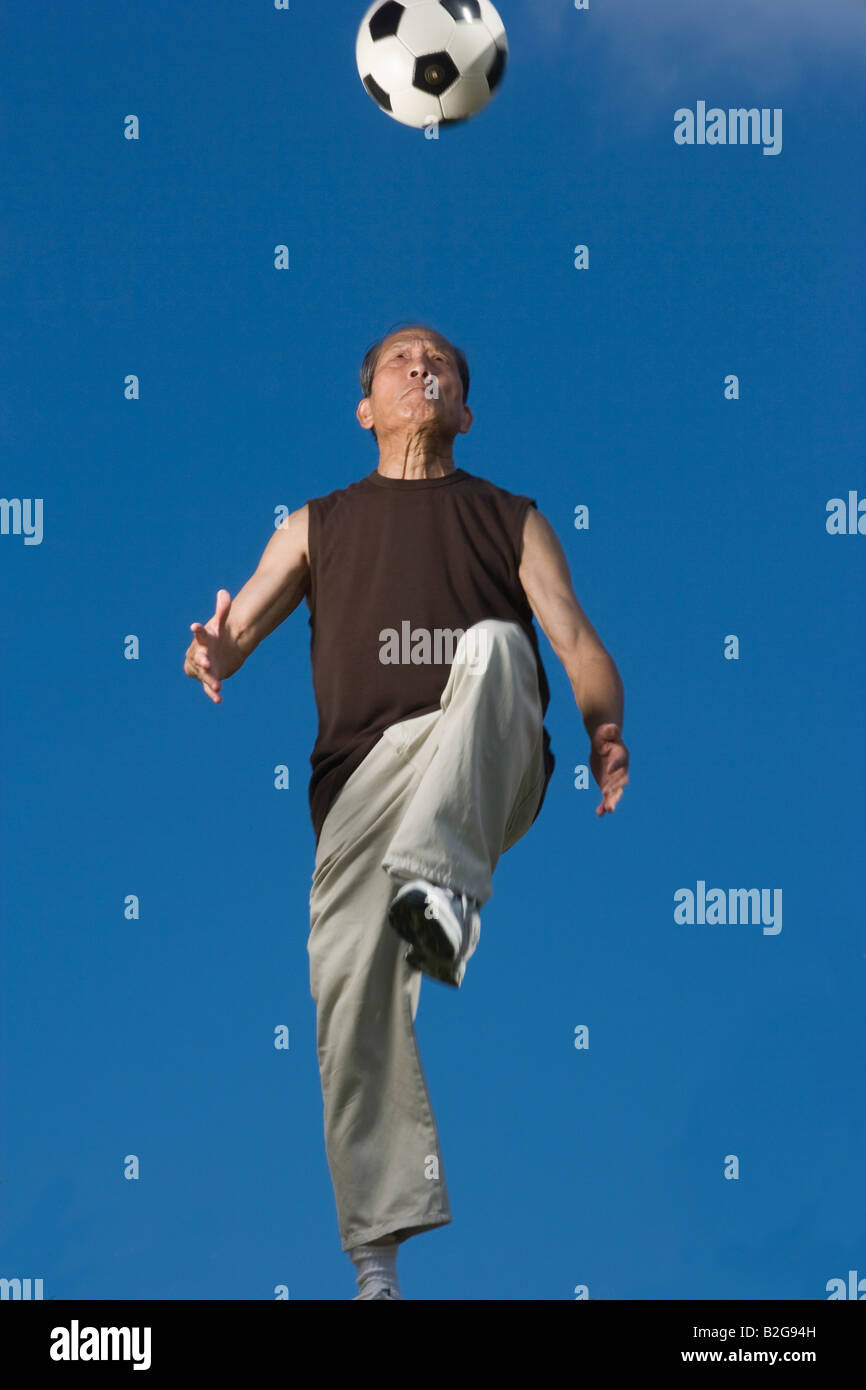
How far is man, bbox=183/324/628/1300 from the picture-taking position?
5.84 meters

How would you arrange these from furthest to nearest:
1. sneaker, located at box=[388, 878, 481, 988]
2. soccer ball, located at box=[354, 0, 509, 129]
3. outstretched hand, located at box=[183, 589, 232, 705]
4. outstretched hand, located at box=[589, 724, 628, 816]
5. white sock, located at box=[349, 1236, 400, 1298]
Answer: soccer ball, located at box=[354, 0, 509, 129], outstretched hand, located at box=[183, 589, 232, 705], outstretched hand, located at box=[589, 724, 628, 816], white sock, located at box=[349, 1236, 400, 1298], sneaker, located at box=[388, 878, 481, 988]

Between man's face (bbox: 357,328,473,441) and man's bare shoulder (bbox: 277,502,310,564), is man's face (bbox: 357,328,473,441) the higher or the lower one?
the higher one

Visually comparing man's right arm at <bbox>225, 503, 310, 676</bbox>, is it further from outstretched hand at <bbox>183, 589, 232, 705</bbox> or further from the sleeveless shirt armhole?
the sleeveless shirt armhole

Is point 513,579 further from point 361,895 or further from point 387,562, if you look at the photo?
point 361,895

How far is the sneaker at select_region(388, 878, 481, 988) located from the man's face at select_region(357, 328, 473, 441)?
64.0 inches

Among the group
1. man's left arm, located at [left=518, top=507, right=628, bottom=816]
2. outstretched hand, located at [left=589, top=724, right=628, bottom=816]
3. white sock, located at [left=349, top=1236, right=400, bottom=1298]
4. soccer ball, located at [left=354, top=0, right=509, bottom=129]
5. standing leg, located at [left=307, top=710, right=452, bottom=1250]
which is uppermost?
soccer ball, located at [left=354, top=0, right=509, bottom=129]

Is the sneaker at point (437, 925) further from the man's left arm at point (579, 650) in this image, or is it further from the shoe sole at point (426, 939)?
the man's left arm at point (579, 650)

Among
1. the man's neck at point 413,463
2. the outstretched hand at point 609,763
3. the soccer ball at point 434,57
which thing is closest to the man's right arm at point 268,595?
the man's neck at point 413,463

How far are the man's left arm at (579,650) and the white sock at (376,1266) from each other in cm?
132

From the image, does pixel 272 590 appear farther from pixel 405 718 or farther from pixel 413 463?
pixel 405 718

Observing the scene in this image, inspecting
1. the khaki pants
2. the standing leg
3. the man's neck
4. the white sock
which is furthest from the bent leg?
the white sock

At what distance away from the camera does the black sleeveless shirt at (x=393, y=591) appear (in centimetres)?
630

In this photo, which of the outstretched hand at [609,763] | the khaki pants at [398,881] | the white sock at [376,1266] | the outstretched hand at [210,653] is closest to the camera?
the khaki pants at [398,881]

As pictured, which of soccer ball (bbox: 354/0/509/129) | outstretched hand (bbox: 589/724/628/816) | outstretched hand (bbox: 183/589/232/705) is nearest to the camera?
outstretched hand (bbox: 589/724/628/816)
